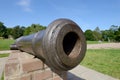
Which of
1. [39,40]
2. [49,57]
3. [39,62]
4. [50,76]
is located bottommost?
[50,76]

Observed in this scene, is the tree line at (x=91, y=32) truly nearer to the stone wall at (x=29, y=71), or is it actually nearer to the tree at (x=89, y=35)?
the tree at (x=89, y=35)

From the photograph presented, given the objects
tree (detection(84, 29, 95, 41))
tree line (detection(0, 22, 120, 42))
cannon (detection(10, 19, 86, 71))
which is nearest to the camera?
cannon (detection(10, 19, 86, 71))

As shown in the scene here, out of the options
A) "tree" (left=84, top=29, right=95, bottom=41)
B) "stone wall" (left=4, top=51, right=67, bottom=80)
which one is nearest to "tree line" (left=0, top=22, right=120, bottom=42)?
"tree" (left=84, top=29, right=95, bottom=41)

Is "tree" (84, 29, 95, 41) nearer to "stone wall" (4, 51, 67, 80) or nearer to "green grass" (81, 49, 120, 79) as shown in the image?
"green grass" (81, 49, 120, 79)

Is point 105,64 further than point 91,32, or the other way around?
point 91,32

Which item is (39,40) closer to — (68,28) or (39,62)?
(68,28)

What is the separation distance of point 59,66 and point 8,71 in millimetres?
981

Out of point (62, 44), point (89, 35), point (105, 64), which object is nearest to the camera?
point (62, 44)

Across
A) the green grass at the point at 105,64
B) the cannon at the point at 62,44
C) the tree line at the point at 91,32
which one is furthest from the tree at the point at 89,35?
the cannon at the point at 62,44

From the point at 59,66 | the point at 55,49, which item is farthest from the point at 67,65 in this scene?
the point at 55,49

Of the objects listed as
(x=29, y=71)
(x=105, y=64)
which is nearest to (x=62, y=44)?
(x=29, y=71)

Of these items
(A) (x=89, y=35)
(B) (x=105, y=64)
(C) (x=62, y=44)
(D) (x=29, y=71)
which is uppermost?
(A) (x=89, y=35)

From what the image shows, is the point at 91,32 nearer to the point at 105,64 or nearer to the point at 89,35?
the point at 89,35

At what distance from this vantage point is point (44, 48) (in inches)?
55.7
